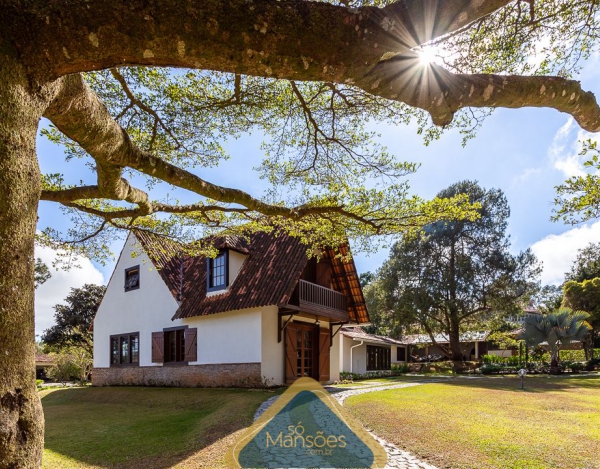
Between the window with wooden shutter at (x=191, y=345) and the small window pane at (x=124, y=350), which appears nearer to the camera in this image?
the window with wooden shutter at (x=191, y=345)

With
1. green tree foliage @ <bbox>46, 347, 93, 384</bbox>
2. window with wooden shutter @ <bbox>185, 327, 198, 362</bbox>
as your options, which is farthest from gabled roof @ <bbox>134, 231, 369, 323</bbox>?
green tree foliage @ <bbox>46, 347, 93, 384</bbox>

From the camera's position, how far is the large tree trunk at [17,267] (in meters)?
1.97

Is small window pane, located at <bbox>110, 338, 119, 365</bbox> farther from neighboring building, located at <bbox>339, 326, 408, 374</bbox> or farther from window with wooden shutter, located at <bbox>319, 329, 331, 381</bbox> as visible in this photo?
neighboring building, located at <bbox>339, 326, 408, 374</bbox>

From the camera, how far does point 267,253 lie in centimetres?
1655

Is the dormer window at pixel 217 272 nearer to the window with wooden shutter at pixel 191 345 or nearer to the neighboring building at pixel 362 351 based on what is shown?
the window with wooden shutter at pixel 191 345

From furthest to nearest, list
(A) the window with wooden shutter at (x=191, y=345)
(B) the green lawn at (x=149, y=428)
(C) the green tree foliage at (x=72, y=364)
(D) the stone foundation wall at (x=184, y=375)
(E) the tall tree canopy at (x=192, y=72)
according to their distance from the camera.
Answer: (C) the green tree foliage at (x=72, y=364), (A) the window with wooden shutter at (x=191, y=345), (D) the stone foundation wall at (x=184, y=375), (B) the green lawn at (x=149, y=428), (E) the tall tree canopy at (x=192, y=72)

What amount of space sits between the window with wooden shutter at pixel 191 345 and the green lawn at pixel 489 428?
23.7ft

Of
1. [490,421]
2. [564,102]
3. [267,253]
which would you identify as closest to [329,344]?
[267,253]

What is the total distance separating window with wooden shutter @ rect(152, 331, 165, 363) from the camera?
17672mm

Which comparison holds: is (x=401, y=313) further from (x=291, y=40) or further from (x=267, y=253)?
(x=291, y=40)

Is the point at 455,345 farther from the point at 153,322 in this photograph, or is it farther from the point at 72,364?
the point at 72,364

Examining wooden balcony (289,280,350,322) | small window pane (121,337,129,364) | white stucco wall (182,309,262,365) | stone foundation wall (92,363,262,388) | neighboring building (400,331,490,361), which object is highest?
wooden balcony (289,280,350,322)

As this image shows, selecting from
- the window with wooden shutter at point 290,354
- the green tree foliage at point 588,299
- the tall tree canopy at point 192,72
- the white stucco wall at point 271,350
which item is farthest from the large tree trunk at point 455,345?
the tall tree canopy at point 192,72

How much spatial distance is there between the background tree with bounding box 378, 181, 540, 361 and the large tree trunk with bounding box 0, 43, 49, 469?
29739 mm
